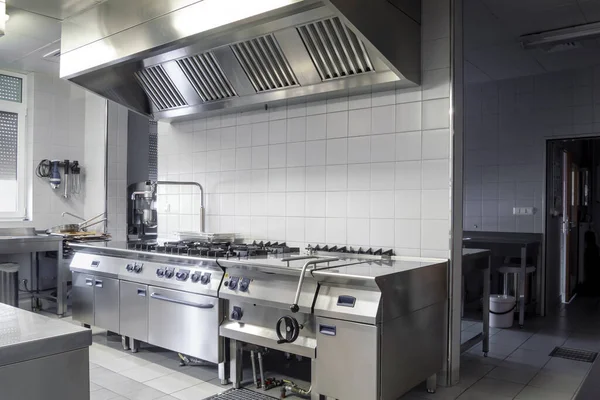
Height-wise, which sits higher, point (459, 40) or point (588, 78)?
point (588, 78)

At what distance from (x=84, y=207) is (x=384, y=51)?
529 cm

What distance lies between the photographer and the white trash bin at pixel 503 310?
4633 mm

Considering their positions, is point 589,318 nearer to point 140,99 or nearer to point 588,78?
point 588,78

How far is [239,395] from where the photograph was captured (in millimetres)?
2850

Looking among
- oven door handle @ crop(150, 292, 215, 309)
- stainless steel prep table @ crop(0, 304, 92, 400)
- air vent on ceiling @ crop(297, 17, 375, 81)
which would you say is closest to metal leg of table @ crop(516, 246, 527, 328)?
air vent on ceiling @ crop(297, 17, 375, 81)

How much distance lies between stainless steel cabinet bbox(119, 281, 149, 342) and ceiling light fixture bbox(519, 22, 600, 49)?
13.5 feet

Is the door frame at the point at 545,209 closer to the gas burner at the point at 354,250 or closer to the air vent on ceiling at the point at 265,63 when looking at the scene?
the gas burner at the point at 354,250

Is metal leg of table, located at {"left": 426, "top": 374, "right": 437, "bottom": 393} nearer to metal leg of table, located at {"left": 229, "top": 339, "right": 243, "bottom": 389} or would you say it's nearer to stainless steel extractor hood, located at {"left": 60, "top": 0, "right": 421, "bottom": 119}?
metal leg of table, located at {"left": 229, "top": 339, "right": 243, "bottom": 389}

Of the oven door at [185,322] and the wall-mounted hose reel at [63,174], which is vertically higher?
the wall-mounted hose reel at [63,174]

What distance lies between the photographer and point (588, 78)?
5.31m

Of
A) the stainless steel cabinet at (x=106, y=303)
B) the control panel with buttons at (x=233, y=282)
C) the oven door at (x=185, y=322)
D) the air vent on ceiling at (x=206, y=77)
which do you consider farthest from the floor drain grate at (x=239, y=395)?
the air vent on ceiling at (x=206, y=77)

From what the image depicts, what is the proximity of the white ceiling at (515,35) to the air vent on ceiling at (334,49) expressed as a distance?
137cm

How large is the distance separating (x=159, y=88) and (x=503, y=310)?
3.88 m

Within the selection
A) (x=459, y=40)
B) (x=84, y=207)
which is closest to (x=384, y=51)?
(x=459, y=40)
